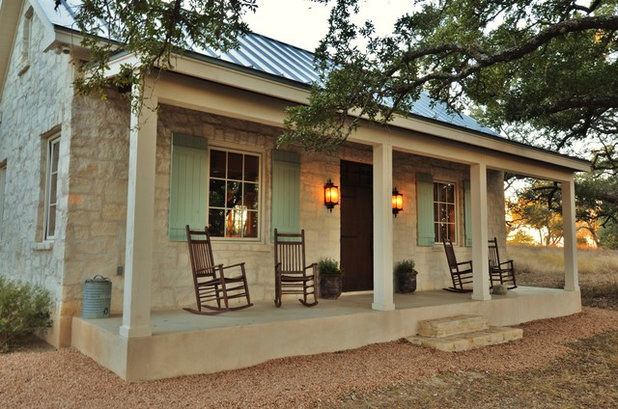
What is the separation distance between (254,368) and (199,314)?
96cm

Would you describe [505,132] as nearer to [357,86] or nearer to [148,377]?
[357,86]

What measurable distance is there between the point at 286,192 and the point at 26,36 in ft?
14.0

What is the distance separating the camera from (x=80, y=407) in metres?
2.98

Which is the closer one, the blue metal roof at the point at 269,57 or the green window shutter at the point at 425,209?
the blue metal roof at the point at 269,57

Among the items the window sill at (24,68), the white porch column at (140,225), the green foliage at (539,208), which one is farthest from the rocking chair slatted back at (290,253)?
the green foliage at (539,208)

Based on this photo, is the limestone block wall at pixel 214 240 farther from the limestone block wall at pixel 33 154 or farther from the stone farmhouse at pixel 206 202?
the limestone block wall at pixel 33 154

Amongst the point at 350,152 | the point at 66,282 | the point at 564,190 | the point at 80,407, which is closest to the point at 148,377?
the point at 80,407

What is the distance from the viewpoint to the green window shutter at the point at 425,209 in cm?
755

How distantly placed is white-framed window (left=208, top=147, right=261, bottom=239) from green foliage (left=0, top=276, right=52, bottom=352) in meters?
1.88

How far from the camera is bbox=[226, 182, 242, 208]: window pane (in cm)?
563

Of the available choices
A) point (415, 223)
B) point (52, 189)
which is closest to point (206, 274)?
point (52, 189)

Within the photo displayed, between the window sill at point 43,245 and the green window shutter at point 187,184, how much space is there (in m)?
1.20

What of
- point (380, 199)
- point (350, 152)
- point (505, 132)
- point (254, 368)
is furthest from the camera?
point (505, 132)

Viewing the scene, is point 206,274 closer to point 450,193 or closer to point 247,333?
point 247,333
